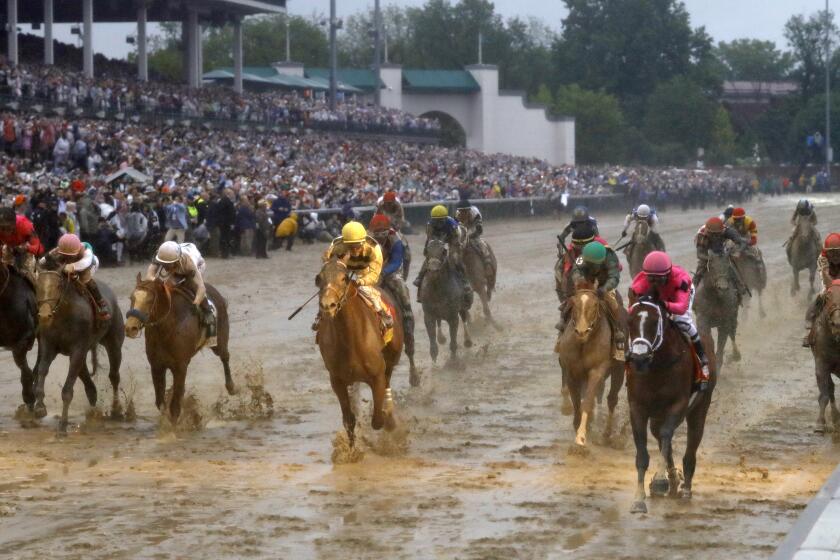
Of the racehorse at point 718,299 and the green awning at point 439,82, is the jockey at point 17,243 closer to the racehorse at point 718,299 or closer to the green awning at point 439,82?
the racehorse at point 718,299

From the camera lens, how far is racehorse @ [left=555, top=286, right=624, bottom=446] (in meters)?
11.9

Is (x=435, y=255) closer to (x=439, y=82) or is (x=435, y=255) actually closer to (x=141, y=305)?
(x=141, y=305)

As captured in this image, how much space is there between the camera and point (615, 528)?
9.09 meters

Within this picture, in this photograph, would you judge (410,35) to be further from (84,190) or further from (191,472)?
(191,472)

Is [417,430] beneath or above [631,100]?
beneath

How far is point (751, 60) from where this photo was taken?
17138 cm

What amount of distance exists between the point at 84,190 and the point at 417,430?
15506 mm

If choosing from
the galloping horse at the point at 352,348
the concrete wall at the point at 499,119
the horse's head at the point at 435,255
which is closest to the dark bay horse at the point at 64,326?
the galloping horse at the point at 352,348

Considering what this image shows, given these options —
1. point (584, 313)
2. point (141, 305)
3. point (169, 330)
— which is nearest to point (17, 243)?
point (169, 330)

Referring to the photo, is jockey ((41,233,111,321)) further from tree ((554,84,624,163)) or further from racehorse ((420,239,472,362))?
tree ((554,84,624,163))

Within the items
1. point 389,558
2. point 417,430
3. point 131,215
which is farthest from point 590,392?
point 131,215

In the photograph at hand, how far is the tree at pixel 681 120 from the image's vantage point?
97438mm

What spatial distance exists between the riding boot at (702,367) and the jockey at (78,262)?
5623 millimetres

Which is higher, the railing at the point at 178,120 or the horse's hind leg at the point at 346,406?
the railing at the point at 178,120
